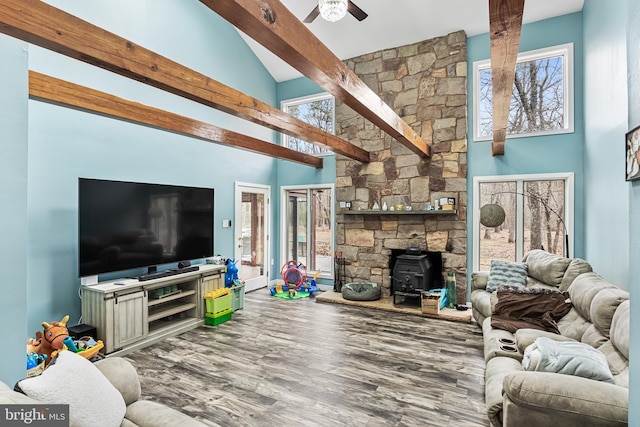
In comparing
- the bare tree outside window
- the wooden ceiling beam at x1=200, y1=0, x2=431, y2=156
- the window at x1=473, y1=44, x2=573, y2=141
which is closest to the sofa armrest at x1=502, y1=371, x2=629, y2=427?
the wooden ceiling beam at x1=200, y1=0, x2=431, y2=156

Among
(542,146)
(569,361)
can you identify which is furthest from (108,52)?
(542,146)

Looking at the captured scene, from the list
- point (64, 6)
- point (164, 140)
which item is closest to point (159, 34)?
point (64, 6)

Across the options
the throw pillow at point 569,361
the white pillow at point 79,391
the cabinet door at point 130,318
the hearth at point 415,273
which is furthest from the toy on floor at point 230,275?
the throw pillow at point 569,361

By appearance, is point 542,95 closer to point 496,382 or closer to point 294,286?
point 496,382

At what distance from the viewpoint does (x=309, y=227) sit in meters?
6.66

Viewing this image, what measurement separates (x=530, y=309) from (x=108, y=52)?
400 centimetres

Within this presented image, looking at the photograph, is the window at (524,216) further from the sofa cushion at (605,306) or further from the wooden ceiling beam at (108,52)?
the wooden ceiling beam at (108,52)

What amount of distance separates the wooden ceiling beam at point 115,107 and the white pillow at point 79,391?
7.09 feet

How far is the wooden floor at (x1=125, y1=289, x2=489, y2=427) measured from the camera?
2373 millimetres

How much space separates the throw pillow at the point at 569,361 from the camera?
1.72 meters

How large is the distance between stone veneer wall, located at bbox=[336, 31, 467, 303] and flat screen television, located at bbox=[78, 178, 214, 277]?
2648 mm

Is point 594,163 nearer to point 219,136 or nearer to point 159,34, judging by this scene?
point 219,136

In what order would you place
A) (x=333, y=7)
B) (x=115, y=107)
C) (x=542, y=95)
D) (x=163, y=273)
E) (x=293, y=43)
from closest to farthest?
(x=293, y=43)
(x=115, y=107)
(x=333, y=7)
(x=163, y=273)
(x=542, y=95)

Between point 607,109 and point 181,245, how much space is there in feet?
17.3
